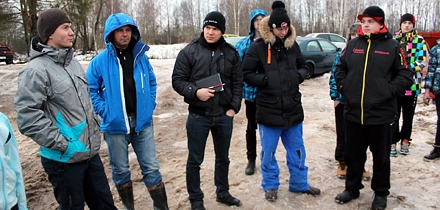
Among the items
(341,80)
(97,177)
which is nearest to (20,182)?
(97,177)

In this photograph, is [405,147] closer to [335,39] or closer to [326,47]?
[326,47]

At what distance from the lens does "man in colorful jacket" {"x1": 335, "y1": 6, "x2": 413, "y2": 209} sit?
3.07m

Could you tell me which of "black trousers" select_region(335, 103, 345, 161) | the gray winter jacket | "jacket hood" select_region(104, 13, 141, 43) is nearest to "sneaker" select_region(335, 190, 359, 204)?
"black trousers" select_region(335, 103, 345, 161)

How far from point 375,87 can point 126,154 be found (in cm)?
237

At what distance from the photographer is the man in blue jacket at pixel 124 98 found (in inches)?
113

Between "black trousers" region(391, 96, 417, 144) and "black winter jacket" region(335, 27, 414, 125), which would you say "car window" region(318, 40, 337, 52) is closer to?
"black trousers" region(391, 96, 417, 144)

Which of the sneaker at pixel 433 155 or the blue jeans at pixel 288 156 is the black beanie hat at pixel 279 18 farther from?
the sneaker at pixel 433 155

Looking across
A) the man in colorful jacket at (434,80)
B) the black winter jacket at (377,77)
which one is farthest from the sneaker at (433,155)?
the black winter jacket at (377,77)

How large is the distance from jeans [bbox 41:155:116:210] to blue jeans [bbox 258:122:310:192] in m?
1.66

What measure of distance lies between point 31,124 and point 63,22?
2.49 ft

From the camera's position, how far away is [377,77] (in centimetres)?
307

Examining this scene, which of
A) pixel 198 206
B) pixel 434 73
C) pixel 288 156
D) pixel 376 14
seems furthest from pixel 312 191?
pixel 434 73

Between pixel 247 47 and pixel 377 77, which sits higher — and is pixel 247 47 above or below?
above

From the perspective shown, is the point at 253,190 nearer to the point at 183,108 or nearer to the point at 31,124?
the point at 31,124
